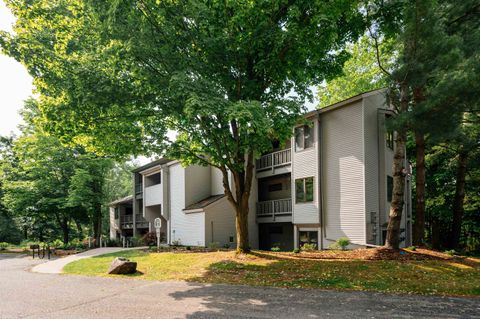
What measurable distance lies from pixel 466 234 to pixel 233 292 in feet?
75.4

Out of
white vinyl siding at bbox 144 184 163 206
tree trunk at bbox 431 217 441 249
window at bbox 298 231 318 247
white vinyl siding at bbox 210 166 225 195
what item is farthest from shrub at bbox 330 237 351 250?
white vinyl siding at bbox 144 184 163 206

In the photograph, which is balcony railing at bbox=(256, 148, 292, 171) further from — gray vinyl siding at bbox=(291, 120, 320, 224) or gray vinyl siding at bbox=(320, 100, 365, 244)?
gray vinyl siding at bbox=(320, 100, 365, 244)

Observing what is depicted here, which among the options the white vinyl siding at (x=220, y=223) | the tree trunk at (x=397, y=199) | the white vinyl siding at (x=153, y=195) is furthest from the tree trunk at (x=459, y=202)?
the white vinyl siding at (x=153, y=195)

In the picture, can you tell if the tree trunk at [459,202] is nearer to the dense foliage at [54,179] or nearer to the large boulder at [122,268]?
the large boulder at [122,268]

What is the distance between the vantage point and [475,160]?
19766mm

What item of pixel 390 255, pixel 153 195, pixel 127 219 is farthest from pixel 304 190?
pixel 127 219

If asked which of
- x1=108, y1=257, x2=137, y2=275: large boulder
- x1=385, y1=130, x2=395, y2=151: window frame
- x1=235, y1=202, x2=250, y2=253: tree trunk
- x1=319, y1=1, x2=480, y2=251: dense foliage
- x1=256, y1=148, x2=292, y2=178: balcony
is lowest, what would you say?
x1=108, y1=257, x2=137, y2=275: large boulder

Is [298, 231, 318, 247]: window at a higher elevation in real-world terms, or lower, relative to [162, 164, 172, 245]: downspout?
lower

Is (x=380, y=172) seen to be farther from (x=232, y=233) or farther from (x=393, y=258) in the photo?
(x=232, y=233)

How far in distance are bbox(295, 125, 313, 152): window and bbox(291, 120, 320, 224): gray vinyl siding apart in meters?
0.27

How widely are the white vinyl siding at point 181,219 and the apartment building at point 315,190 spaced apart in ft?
0.23

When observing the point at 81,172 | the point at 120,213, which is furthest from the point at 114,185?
the point at 81,172

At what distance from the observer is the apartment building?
58.0 ft

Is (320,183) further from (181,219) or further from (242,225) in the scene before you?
(181,219)
